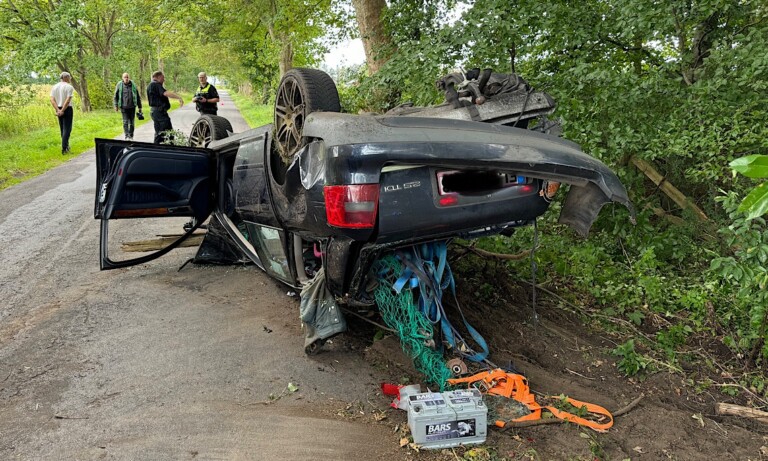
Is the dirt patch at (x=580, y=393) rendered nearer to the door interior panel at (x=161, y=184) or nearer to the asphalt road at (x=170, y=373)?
the asphalt road at (x=170, y=373)

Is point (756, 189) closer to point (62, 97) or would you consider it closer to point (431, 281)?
point (431, 281)

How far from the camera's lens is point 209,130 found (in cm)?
599

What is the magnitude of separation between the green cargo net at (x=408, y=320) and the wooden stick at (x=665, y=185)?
12.1ft

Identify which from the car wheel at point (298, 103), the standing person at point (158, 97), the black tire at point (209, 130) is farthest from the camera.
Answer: the standing person at point (158, 97)

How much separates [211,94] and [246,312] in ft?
24.5

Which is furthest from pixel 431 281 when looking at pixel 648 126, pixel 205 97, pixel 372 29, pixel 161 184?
pixel 205 97

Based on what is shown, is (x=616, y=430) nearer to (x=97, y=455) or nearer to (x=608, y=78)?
(x=97, y=455)

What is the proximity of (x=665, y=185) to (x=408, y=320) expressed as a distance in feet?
12.9

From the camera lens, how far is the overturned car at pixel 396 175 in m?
2.83

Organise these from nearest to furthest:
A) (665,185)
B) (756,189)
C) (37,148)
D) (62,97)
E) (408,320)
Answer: (756,189) < (408,320) < (665,185) < (62,97) < (37,148)

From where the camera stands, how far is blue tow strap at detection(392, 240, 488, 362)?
3186 mm

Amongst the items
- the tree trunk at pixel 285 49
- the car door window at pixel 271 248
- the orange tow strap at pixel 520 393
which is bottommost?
the orange tow strap at pixel 520 393

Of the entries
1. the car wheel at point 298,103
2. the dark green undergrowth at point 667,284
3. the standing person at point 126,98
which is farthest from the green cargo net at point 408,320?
the standing person at point 126,98

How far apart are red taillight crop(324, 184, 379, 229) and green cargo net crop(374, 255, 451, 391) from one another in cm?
49
